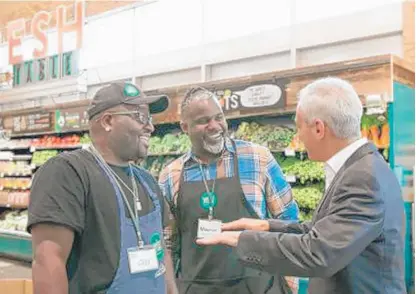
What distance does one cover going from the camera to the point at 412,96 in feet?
15.9

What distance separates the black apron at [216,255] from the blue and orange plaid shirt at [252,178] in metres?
0.03

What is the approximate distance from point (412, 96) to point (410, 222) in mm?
1157

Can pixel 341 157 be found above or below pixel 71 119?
below

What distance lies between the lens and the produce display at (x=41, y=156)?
329 inches

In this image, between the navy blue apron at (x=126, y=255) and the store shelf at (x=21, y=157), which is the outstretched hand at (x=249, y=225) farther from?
the store shelf at (x=21, y=157)

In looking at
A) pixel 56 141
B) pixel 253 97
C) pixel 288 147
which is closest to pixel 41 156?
pixel 56 141

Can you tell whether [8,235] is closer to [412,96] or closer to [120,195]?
[412,96]

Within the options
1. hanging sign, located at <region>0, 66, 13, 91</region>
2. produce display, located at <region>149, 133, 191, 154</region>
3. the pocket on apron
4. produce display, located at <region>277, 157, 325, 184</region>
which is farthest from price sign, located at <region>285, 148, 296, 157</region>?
hanging sign, located at <region>0, 66, 13, 91</region>

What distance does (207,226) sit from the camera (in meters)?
2.63

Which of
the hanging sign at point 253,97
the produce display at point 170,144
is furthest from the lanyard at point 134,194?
the produce display at point 170,144

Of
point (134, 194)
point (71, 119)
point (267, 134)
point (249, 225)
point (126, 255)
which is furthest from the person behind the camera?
point (71, 119)

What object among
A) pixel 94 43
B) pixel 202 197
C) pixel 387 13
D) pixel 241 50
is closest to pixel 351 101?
pixel 202 197

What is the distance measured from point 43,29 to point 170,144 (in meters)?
3.24

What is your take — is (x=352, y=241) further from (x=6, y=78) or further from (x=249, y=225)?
(x=6, y=78)
